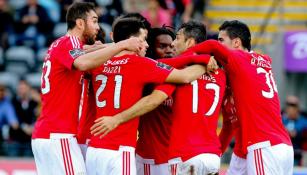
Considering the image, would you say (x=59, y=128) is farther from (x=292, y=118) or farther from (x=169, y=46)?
(x=292, y=118)

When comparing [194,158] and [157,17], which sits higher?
[157,17]

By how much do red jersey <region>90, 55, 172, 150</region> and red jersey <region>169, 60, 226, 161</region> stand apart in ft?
0.97

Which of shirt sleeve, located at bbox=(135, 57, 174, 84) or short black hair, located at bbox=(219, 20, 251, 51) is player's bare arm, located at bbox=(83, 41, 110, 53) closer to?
shirt sleeve, located at bbox=(135, 57, 174, 84)

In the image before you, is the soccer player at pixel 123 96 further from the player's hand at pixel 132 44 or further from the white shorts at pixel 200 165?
the white shorts at pixel 200 165

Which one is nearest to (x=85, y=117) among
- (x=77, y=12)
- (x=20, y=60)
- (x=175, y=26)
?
(x=77, y=12)

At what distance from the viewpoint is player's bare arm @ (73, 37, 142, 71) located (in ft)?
30.6

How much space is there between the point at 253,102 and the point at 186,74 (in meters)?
0.80

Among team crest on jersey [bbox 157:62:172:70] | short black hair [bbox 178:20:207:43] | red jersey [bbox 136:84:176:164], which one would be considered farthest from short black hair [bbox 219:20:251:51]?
red jersey [bbox 136:84:176:164]

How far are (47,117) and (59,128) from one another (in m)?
0.17

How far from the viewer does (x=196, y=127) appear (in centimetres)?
943

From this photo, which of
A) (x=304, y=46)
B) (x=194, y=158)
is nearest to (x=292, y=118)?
(x=304, y=46)

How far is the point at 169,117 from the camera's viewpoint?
10.4 m

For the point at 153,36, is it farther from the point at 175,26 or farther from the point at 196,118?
the point at 175,26

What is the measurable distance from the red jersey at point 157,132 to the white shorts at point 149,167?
47 mm
